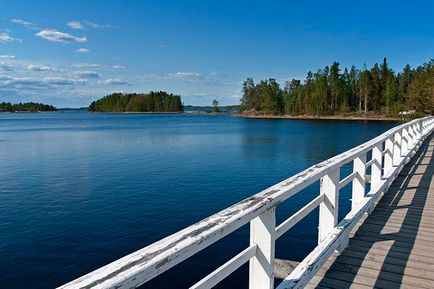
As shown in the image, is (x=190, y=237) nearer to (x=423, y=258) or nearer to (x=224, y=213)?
(x=224, y=213)

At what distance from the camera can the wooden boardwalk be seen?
3645 mm

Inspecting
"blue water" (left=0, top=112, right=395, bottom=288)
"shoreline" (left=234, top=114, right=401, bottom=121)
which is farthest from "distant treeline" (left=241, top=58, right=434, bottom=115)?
"blue water" (left=0, top=112, right=395, bottom=288)

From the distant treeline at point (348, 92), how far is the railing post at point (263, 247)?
8393 centimetres

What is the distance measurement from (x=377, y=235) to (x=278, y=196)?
10.2ft

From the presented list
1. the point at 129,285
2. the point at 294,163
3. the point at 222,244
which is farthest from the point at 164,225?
the point at 294,163

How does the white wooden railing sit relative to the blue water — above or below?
above

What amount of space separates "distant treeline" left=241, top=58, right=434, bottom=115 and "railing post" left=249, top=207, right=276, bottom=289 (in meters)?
83.9

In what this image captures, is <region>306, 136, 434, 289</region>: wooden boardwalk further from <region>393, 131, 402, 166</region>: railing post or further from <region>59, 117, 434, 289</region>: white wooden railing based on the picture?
<region>393, 131, 402, 166</region>: railing post

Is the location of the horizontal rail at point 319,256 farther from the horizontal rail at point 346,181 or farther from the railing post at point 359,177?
the horizontal rail at point 346,181

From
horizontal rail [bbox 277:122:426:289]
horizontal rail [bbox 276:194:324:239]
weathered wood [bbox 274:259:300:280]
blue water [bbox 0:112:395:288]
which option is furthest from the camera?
blue water [bbox 0:112:395:288]

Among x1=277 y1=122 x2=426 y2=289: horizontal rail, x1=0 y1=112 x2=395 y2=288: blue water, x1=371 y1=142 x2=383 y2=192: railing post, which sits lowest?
x1=0 y1=112 x2=395 y2=288: blue water

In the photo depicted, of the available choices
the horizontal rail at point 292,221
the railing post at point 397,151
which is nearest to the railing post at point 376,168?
the railing post at point 397,151

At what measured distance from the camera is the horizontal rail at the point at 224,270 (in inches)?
75.0

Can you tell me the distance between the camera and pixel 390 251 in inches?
175
